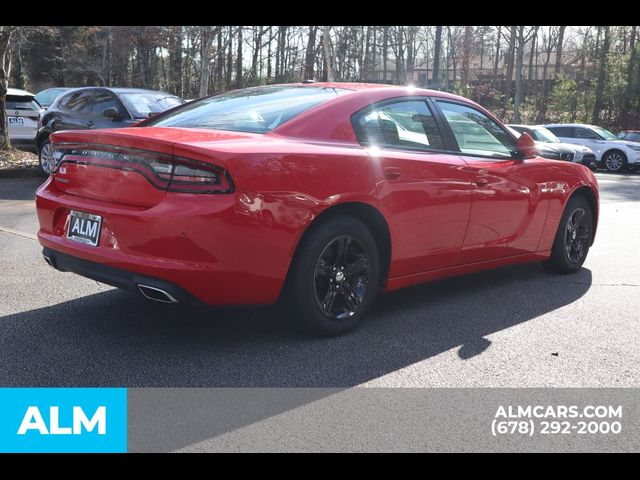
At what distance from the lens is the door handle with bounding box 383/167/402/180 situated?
435 cm

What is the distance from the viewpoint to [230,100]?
15.9 feet

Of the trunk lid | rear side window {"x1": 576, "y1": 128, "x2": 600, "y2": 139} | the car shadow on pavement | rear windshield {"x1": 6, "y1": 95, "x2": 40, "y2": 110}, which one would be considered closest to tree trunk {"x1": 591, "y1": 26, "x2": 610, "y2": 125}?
rear side window {"x1": 576, "y1": 128, "x2": 600, "y2": 139}

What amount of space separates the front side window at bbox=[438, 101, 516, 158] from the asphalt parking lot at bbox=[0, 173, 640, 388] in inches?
42.1

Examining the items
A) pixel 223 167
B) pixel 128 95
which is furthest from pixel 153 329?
pixel 128 95

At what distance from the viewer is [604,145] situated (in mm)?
22938

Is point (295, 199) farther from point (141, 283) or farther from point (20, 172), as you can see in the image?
point (20, 172)

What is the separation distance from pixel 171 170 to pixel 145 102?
25.8 feet

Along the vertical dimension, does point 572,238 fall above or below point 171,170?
below

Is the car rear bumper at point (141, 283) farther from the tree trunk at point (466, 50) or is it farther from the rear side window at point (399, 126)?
the tree trunk at point (466, 50)

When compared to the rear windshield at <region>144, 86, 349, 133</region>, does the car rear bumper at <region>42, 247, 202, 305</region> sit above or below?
below

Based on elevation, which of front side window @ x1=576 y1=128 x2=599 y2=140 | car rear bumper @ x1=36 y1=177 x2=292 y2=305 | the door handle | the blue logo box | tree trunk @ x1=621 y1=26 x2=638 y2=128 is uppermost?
tree trunk @ x1=621 y1=26 x2=638 y2=128

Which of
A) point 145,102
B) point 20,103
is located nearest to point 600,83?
point 20,103

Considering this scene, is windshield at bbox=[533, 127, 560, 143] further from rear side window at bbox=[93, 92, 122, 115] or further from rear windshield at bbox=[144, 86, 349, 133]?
rear windshield at bbox=[144, 86, 349, 133]
